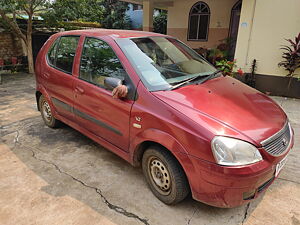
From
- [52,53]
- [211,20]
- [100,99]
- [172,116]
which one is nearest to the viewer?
[172,116]

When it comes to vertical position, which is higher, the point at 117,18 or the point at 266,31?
the point at 117,18

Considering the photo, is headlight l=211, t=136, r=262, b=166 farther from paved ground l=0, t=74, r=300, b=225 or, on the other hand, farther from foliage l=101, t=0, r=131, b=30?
foliage l=101, t=0, r=131, b=30

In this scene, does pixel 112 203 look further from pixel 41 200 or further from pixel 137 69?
pixel 137 69

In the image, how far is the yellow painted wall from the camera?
5.89 m

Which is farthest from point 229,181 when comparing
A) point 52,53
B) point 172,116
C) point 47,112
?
point 47,112

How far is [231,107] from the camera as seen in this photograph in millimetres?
2266

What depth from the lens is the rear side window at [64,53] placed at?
3.36 m

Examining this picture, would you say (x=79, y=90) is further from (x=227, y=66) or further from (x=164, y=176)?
(x=227, y=66)

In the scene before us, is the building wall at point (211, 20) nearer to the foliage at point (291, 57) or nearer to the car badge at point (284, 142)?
the foliage at point (291, 57)

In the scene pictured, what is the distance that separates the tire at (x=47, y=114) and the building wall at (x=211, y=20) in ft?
28.3

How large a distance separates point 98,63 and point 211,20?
9128 mm

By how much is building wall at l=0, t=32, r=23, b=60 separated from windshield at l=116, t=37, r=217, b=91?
29.4 feet

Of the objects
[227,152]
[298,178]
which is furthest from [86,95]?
[298,178]

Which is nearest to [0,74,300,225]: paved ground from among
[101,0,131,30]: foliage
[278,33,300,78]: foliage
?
[278,33,300,78]: foliage
